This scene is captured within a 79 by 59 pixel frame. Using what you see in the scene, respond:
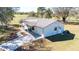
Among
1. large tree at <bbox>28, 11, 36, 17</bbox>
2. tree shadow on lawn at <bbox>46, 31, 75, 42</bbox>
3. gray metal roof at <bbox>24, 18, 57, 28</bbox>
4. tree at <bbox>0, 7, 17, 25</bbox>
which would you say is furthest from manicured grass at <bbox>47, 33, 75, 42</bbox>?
tree at <bbox>0, 7, 17, 25</bbox>

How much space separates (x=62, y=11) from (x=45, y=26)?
18 centimetres

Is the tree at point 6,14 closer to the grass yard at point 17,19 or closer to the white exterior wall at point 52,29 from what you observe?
the grass yard at point 17,19

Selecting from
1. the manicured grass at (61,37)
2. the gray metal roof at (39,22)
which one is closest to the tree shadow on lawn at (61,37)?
the manicured grass at (61,37)

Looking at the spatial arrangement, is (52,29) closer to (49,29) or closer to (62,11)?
(49,29)

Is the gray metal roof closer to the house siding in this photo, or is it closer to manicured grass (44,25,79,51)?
the house siding

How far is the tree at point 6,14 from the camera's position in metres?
2.12

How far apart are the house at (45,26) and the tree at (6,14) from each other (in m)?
0.12

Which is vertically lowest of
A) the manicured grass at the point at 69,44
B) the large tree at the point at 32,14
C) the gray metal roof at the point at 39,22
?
the manicured grass at the point at 69,44

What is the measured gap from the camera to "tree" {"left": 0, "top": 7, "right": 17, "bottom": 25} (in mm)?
2119

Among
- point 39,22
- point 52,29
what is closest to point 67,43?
point 52,29

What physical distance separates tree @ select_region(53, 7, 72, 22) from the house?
6cm
